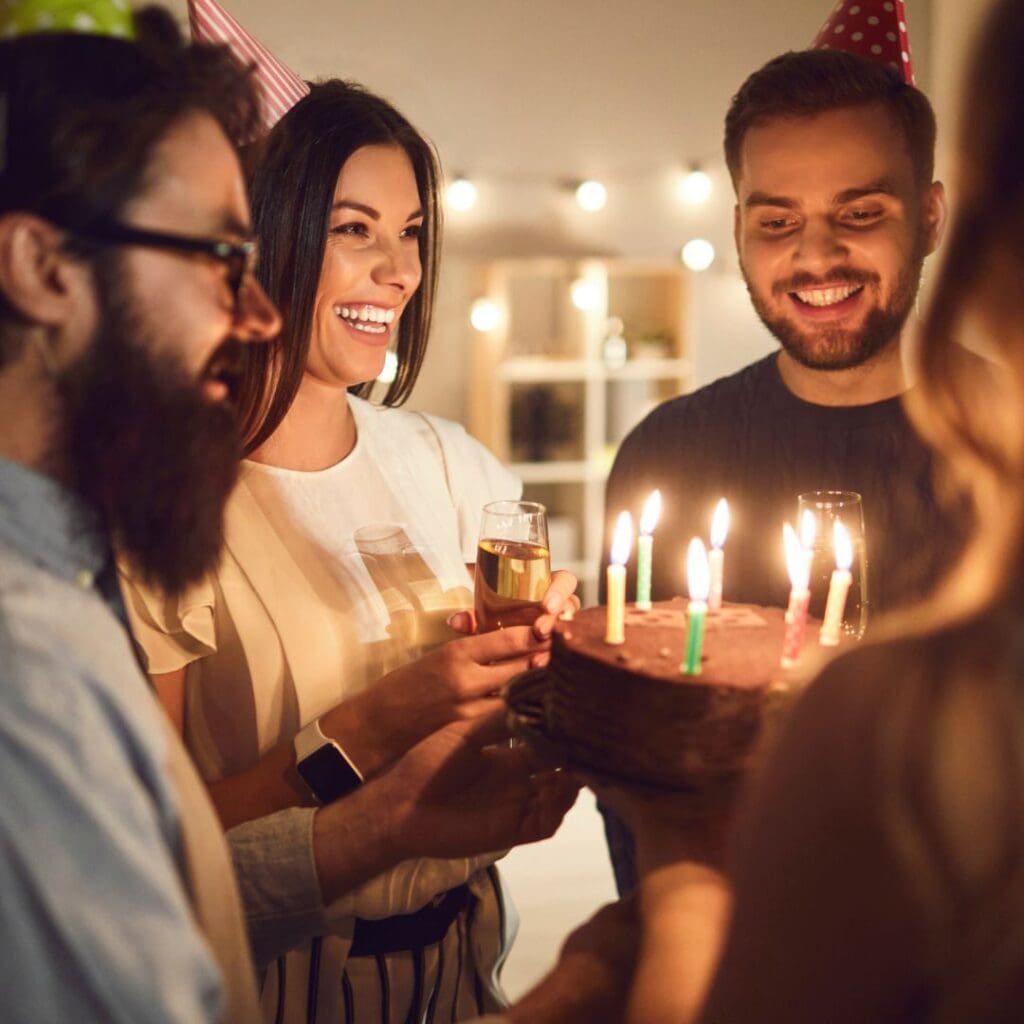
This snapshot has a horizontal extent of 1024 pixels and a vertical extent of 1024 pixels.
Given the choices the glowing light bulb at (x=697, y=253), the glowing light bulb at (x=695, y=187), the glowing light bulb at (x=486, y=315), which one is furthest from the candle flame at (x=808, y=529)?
the glowing light bulb at (x=695, y=187)

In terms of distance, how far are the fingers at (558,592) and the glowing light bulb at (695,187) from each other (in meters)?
5.00

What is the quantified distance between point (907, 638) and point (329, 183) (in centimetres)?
138

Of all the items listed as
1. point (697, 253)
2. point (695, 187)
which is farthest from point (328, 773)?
point (695, 187)

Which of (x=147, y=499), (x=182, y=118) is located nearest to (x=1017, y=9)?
(x=182, y=118)

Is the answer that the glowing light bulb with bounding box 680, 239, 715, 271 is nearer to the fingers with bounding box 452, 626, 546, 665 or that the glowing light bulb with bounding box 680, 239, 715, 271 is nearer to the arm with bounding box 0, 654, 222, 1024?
the fingers with bounding box 452, 626, 546, 665

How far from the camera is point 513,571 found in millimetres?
1594

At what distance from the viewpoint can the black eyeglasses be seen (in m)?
1.02

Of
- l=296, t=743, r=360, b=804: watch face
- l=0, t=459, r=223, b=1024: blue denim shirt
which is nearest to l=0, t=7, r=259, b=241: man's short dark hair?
l=0, t=459, r=223, b=1024: blue denim shirt

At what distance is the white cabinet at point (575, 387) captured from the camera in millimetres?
5750

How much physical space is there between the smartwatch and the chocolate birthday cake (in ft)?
1.36

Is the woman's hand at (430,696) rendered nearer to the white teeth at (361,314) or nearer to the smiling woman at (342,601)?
the smiling woman at (342,601)

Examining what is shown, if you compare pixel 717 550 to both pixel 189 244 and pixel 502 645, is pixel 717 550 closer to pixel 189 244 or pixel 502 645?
pixel 502 645

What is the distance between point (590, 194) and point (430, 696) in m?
5.01

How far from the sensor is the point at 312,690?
1.74 metres
